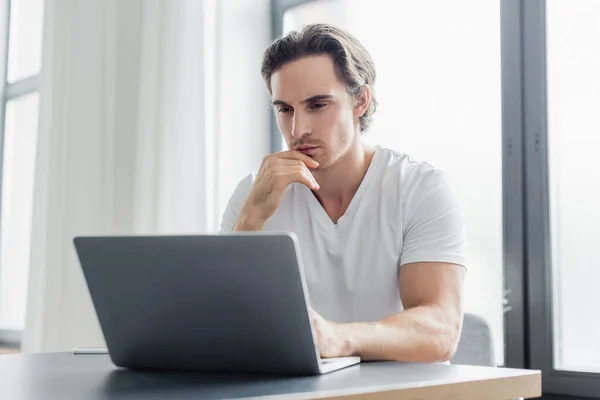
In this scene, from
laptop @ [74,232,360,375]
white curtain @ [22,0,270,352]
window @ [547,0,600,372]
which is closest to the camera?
laptop @ [74,232,360,375]

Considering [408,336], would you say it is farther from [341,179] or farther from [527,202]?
[527,202]

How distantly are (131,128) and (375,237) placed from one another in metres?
1.64

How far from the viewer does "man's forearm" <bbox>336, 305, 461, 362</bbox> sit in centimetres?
118

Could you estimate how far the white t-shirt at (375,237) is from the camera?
1.65 m

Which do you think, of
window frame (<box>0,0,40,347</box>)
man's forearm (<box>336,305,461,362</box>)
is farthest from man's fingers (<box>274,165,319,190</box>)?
window frame (<box>0,0,40,347</box>)

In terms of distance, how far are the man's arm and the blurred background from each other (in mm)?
680

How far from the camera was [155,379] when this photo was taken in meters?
1.02

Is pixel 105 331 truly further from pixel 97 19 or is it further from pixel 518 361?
pixel 97 19

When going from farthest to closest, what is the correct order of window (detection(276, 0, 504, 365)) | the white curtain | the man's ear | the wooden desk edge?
the white curtain
window (detection(276, 0, 504, 365))
the man's ear
the wooden desk edge

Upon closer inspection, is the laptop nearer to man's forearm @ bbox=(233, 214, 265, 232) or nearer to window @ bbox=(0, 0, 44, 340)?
man's forearm @ bbox=(233, 214, 265, 232)

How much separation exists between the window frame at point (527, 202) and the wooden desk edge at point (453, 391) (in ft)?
3.82

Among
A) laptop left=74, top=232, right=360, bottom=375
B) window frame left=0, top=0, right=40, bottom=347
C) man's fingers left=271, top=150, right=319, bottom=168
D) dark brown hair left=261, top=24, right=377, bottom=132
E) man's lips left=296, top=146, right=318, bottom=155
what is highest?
window frame left=0, top=0, right=40, bottom=347

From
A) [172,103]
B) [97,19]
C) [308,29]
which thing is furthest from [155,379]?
[97,19]

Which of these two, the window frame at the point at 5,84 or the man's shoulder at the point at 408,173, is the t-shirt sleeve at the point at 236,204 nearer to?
the man's shoulder at the point at 408,173
